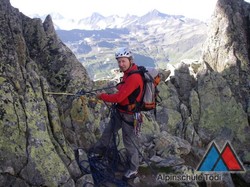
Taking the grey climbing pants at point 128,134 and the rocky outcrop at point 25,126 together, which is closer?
the rocky outcrop at point 25,126

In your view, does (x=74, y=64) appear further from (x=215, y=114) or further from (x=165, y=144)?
(x=215, y=114)

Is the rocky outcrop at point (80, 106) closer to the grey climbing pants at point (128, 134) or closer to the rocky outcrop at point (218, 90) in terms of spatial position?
the rocky outcrop at point (218, 90)

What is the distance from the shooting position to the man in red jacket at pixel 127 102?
43.0 feet

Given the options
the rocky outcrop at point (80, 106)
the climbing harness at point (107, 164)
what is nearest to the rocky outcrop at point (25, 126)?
the rocky outcrop at point (80, 106)

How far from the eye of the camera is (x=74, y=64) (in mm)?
20141

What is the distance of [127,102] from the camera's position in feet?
46.1

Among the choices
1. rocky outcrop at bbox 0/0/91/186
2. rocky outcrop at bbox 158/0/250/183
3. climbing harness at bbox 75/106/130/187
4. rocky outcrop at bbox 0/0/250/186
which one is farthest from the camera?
rocky outcrop at bbox 158/0/250/183

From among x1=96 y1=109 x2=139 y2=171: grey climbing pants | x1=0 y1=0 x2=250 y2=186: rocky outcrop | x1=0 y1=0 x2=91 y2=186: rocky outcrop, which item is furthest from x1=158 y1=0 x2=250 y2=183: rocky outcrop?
x1=0 y1=0 x2=91 y2=186: rocky outcrop

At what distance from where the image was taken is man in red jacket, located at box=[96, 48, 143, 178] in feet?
43.0

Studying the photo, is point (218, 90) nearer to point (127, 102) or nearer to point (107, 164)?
point (107, 164)

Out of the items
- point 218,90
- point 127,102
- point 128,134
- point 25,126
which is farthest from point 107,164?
point 218,90

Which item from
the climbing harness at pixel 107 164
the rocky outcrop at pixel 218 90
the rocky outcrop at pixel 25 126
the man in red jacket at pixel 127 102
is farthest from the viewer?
the rocky outcrop at pixel 218 90

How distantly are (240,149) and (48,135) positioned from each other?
22910 mm

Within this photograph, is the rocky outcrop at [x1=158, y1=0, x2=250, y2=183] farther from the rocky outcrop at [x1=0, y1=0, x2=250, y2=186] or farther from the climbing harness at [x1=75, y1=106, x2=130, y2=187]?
the climbing harness at [x1=75, y1=106, x2=130, y2=187]
